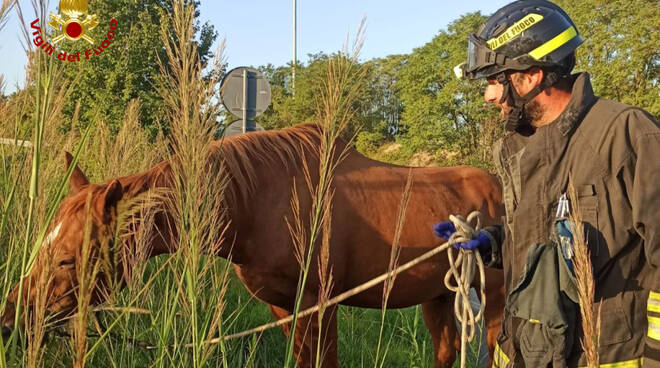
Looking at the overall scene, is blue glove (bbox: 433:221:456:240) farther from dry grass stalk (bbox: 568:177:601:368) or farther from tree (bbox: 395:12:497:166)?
tree (bbox: 395:12:497:166)

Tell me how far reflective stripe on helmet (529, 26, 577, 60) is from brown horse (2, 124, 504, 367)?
119cm

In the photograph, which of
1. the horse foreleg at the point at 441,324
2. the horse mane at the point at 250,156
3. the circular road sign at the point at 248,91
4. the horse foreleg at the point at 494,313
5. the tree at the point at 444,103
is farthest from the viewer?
the tree at the point at 444,103

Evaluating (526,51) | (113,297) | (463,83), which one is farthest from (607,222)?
(463,83)

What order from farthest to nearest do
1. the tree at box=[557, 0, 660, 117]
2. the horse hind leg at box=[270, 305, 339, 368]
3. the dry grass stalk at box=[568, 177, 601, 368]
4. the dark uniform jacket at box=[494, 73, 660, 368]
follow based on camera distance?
the tree at box=[557, 0, 660, 117]
the horse hind leg at box=[270, 305, 339, 368]
the dark uniform jacket at box=[494, 73, 660, 368]
the dry grass stalk at box=[568, 177, 601, 368]

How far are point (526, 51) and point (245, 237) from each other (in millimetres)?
1814

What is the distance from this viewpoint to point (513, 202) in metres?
2.09

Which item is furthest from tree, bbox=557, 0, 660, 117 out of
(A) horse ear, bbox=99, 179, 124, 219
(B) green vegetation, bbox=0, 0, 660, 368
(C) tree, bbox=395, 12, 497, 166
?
(A) horse ear, bbox=99, 179, 124, 219

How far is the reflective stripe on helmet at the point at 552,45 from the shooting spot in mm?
2072

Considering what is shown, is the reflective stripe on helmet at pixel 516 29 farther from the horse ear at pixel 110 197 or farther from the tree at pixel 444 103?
the tree at pixel 444 103

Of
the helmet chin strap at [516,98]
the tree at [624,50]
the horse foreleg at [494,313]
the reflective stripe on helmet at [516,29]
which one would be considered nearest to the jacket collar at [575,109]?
the helmet chin strap at [516,98]

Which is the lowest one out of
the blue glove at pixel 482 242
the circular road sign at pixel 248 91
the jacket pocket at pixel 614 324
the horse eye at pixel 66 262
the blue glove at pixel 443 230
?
the jacket pocket at pixel 614 324

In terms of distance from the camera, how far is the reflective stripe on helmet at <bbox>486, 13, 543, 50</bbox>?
2154 mm

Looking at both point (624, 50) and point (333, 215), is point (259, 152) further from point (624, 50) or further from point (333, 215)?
point (624, 50)

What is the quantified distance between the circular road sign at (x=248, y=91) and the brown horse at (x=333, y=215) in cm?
358
